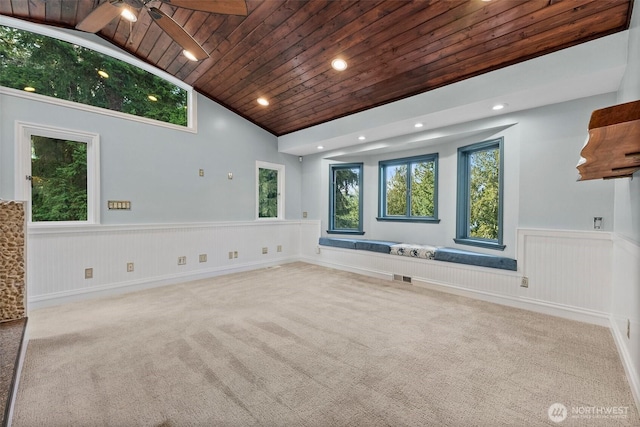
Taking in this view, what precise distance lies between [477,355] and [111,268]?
4286 millimetres

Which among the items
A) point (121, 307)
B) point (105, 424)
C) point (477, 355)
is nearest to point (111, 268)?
point (121, 307)

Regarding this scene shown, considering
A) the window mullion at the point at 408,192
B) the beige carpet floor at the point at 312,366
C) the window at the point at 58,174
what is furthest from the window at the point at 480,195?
the window at the point at 58,174

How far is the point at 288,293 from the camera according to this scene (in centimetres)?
375

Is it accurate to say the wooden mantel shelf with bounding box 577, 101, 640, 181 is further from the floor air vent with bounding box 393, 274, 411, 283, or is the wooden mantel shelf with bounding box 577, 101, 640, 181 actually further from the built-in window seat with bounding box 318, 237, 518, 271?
the floor air vent with bounding box 393, 274, 411, 283

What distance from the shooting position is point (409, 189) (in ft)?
16.1

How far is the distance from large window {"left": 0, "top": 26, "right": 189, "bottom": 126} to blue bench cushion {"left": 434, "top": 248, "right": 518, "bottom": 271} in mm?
4406

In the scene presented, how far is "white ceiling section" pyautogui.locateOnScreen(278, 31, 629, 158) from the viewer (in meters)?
2.39

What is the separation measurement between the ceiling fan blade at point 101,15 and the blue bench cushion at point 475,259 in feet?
14.0

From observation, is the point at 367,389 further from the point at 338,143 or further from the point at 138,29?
the point at 138,29

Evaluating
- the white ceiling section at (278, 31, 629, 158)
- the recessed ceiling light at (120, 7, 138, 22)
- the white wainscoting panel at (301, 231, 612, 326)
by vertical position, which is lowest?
the white wainscoting panel at (301, 231, 612, 326)

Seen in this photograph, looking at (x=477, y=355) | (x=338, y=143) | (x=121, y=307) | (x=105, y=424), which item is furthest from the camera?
(x=338, y=143)

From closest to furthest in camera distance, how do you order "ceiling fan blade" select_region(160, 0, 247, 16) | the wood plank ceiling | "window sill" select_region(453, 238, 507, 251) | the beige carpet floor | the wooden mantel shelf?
the wooden mantel shelf, the beige carpet floor, "ceiling fan blade" select_region(160, 0, 247, 16), the wood plank ceiling, "window sill" select_region(453, 238, 507, 251)

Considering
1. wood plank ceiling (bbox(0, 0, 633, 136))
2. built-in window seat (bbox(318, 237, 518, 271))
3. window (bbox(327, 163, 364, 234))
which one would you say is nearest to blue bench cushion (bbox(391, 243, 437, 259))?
built-in window seat (bbox(318, 237, 518, 271))

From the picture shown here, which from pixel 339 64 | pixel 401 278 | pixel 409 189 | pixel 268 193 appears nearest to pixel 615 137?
pixel 339 64
